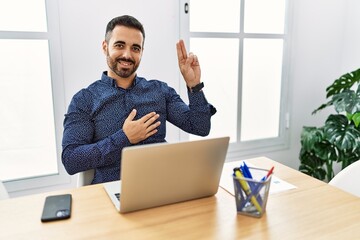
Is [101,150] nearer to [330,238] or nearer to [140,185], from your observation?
[140,185]

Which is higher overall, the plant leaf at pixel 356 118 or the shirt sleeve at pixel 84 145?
the shirt sleeve at pixel 84 145

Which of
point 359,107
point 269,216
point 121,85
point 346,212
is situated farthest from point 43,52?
point 359,107

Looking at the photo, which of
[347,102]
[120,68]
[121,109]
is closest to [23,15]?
[120,68]

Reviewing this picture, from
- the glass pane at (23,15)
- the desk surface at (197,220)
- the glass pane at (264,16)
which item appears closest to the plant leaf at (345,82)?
the glass pane at (264,16)

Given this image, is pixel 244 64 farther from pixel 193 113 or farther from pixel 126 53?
pixel 126 53

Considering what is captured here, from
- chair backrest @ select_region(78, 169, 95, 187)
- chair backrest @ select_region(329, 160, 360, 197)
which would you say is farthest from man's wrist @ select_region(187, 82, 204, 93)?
chair backrest @ select_region(329, 160, 360, 197)

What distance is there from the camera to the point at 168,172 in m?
0.91

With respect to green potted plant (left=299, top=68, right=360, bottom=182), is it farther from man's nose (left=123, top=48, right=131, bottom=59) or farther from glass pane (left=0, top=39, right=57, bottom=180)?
glass pane (left=0, top=39, right=57, bottom=180)

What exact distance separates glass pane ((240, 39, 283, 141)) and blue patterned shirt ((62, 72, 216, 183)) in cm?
112

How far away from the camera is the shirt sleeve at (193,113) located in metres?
1.58

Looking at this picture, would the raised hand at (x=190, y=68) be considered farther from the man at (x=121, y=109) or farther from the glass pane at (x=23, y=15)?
the glass pane at (x=23, y=15)

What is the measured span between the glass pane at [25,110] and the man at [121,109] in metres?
0.57

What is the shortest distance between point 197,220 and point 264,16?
211cm

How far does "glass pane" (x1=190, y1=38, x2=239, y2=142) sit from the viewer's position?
241cm
